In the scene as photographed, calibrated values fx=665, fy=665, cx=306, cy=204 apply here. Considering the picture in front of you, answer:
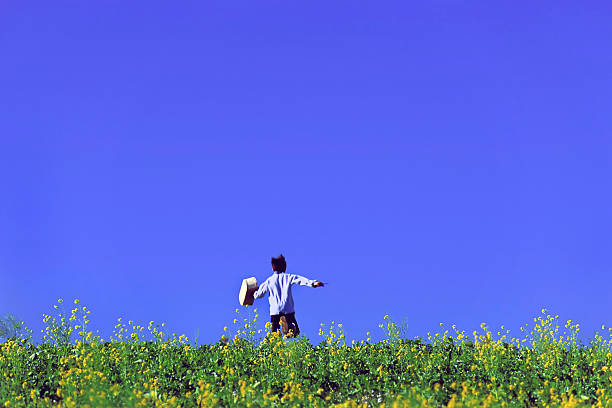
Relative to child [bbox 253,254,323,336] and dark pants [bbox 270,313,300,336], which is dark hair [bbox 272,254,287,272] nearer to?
child [bbox 253,254,323,336]

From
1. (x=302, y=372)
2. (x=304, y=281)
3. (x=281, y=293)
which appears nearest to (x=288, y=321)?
Answer: (x=281, y=293)

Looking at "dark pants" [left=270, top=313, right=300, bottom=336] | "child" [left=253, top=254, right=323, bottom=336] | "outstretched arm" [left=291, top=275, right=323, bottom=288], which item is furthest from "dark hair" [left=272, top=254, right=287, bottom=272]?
"dark pants" [left=270, top=313, right=300, bottom=336]

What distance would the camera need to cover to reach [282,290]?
14.3m

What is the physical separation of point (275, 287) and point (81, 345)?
14.4 ft

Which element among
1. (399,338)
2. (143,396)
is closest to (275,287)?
(399,338)

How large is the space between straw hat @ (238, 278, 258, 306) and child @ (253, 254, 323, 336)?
0.87 ft

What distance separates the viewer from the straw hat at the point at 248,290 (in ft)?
48.5

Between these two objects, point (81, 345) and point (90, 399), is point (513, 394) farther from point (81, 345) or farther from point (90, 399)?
point (81, 345)

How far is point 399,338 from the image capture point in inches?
487

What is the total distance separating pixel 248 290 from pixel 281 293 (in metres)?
0.90

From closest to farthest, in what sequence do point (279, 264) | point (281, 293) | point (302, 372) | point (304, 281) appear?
point (302, 372) → point (304, 281) → point (281, 293) → point (279, 264)

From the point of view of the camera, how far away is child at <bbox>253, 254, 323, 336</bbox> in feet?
46.7

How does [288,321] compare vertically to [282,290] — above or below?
below

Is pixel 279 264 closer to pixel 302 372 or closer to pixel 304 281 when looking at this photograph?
pixel 304 281
